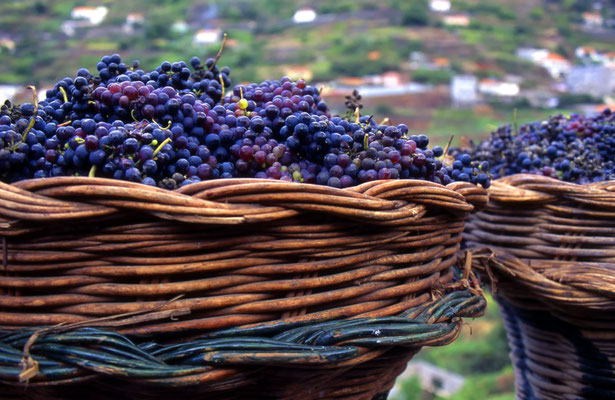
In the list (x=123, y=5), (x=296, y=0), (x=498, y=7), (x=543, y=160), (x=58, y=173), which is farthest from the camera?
(x=296, y=0)

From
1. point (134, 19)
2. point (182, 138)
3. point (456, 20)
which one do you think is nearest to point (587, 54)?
point (456, 20)

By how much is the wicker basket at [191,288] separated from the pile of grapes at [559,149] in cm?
60

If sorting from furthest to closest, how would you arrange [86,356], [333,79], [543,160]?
[333,79]
[543,160]
[86,356]

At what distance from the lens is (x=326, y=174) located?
802mm

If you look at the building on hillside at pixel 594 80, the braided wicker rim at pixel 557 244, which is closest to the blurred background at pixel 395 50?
the building on hillside at pixel 594 80

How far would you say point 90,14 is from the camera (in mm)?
18844

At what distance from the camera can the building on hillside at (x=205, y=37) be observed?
706 inches

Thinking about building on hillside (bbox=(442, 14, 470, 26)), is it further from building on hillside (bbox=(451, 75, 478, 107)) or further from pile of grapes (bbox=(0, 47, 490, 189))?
pile of grapes (bbox=(0, 47, 490, 189))

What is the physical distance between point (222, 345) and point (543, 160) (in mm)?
916

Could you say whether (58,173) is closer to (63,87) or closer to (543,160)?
(63,87)

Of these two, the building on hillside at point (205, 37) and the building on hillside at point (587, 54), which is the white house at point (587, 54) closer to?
the building on hillside at point (587, 54)

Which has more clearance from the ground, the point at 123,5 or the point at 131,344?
the point at 123,5

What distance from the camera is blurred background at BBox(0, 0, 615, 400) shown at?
13.7 meters

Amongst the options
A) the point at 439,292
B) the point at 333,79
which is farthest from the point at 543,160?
the point at 333,79
